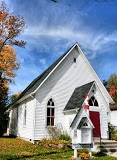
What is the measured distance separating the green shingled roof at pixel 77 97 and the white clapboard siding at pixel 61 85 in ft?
2.07

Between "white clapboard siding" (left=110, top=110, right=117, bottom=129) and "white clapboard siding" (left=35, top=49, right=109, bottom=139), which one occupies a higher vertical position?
"white clapboard siding" (left=35, top=49, right=109, bottom=139)

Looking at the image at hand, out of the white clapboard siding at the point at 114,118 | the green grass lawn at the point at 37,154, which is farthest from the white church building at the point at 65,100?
the white clapboard siding at the point at 114,118

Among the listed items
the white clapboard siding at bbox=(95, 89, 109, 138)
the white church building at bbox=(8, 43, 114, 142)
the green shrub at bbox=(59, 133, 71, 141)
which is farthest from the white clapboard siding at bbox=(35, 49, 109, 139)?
the green shrub at bbox=(59, 133, 71, 141)

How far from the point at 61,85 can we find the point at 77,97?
2220mm

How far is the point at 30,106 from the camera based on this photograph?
1845 cm

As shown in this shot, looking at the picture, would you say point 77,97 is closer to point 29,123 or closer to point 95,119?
point 95,119

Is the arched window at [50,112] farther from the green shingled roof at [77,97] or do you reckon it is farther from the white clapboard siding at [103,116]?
the white clapboard siding at [103,116]

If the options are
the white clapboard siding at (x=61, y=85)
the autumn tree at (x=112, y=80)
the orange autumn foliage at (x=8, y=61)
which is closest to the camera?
the white clapboard siding at (x=61, y=85)

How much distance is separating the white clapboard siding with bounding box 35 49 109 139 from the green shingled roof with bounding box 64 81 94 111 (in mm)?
630

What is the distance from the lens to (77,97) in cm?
1744

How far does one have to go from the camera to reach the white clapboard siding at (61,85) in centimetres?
1731

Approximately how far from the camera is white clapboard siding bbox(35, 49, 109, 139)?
17312 mm

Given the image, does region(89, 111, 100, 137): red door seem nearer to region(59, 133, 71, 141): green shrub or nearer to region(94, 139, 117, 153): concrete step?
region(94, 139, 117, 153): concrete step

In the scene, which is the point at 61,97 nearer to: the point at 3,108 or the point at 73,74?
the point at 73,74
